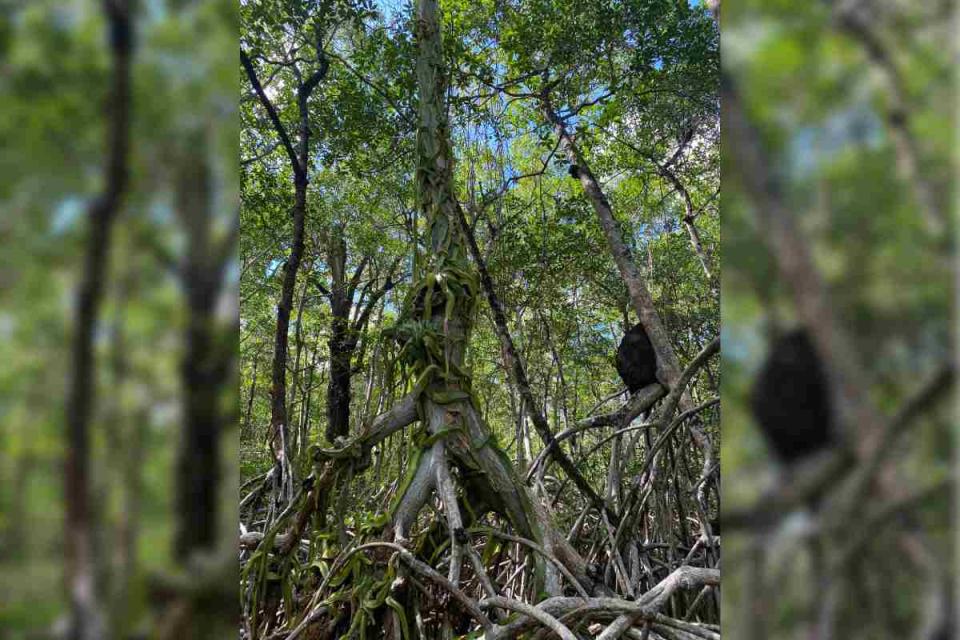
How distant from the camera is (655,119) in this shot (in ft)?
12.0

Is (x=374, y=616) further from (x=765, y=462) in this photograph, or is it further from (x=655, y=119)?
(x=655, y=119)

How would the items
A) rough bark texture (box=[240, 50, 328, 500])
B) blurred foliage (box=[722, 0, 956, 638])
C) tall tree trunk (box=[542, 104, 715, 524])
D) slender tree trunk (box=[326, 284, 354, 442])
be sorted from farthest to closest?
slender tree trunk (box=[326, 284, 354, 442]) < rough bark texture (box=[240, 50, 328, 500]) < tall tree trunk (box=[542, 104, 715, 524]) < blurred foliage (box=[722, 0, 956, 638])

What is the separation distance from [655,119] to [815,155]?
3.77m

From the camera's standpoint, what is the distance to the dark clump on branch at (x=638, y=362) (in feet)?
7.30

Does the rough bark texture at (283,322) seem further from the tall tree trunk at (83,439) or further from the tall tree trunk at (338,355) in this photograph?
the tall tree trunk at (83,439)

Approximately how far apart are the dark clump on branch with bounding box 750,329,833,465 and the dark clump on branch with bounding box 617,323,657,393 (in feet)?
6.95

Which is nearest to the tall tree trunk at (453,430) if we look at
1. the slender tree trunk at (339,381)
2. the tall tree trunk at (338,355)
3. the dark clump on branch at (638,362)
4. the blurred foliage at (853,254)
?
the dark clump on branch at (638,362)

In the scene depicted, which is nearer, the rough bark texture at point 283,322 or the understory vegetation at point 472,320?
the understory vegetation at point 472,320

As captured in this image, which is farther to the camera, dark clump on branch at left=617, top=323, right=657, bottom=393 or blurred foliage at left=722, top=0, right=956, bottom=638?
dark clump on branch at left=617, top=323, right=657, bottom=393

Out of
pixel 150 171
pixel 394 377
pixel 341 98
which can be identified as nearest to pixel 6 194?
pixel 150 171

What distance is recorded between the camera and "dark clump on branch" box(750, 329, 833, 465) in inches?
5.4

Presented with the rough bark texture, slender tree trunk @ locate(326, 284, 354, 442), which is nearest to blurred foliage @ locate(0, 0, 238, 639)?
the rough bark texture

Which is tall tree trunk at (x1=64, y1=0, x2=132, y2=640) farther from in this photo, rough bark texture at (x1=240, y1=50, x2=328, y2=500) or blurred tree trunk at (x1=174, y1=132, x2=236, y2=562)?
rough bark texture at (x1=240, y1=50, x2=328, y2=500)

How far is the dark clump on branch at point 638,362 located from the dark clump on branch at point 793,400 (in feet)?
6.95
